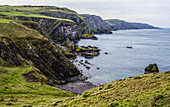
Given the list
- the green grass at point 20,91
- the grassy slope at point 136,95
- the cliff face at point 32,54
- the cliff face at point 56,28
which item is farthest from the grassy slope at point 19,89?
the cliff face at point 56,28

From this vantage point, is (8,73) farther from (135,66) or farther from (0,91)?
(135,66)

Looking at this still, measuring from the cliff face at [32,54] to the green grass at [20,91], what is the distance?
5.91 metres

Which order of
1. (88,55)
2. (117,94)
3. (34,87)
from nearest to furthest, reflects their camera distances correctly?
(117,94), (34,87), (88,55)

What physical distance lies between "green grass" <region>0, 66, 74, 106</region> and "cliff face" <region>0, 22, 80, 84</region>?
5.91 m

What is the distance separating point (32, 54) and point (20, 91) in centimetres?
2800

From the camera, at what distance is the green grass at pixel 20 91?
3145 centimetres

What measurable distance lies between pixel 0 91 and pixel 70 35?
158 meters

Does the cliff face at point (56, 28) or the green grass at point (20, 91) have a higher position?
the cliff face at point (56, 28)

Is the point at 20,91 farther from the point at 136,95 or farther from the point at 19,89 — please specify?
the point at 136,95

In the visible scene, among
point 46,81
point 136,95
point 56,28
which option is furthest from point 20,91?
point 56,28

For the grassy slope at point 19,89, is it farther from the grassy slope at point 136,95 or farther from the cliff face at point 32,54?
the grassy slope at point 136,95

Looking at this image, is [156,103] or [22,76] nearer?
[156,103]

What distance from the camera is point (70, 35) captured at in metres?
Result: 191

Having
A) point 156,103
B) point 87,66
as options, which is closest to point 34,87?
point 156,103
